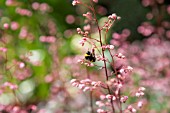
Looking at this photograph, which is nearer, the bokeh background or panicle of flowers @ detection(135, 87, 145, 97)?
panicle of flowers @ detection(135, 87, 145, 97)

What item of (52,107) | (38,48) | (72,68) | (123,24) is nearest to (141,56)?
(72,68)

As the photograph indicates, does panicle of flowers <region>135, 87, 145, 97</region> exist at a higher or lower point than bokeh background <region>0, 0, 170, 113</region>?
lower

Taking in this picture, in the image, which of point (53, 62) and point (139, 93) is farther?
point (53, 62)

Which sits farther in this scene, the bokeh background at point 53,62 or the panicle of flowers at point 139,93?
the bokeh background at point 53,62

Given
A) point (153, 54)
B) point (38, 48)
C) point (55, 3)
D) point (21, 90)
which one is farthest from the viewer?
point (55, 3)

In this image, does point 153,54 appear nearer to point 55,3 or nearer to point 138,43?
point 138,43

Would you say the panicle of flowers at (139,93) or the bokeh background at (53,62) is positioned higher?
the bokeh background at (53,62)

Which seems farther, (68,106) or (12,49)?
(12,49)

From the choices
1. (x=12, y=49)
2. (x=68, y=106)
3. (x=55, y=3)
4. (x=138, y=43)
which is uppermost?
(x=55, y=3)

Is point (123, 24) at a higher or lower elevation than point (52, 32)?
higher

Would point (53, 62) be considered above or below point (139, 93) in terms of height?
above

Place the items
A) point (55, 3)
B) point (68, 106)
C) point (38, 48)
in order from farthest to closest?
1. point (55, 3)
2. point (38, 48)
3. point (68, 106)
